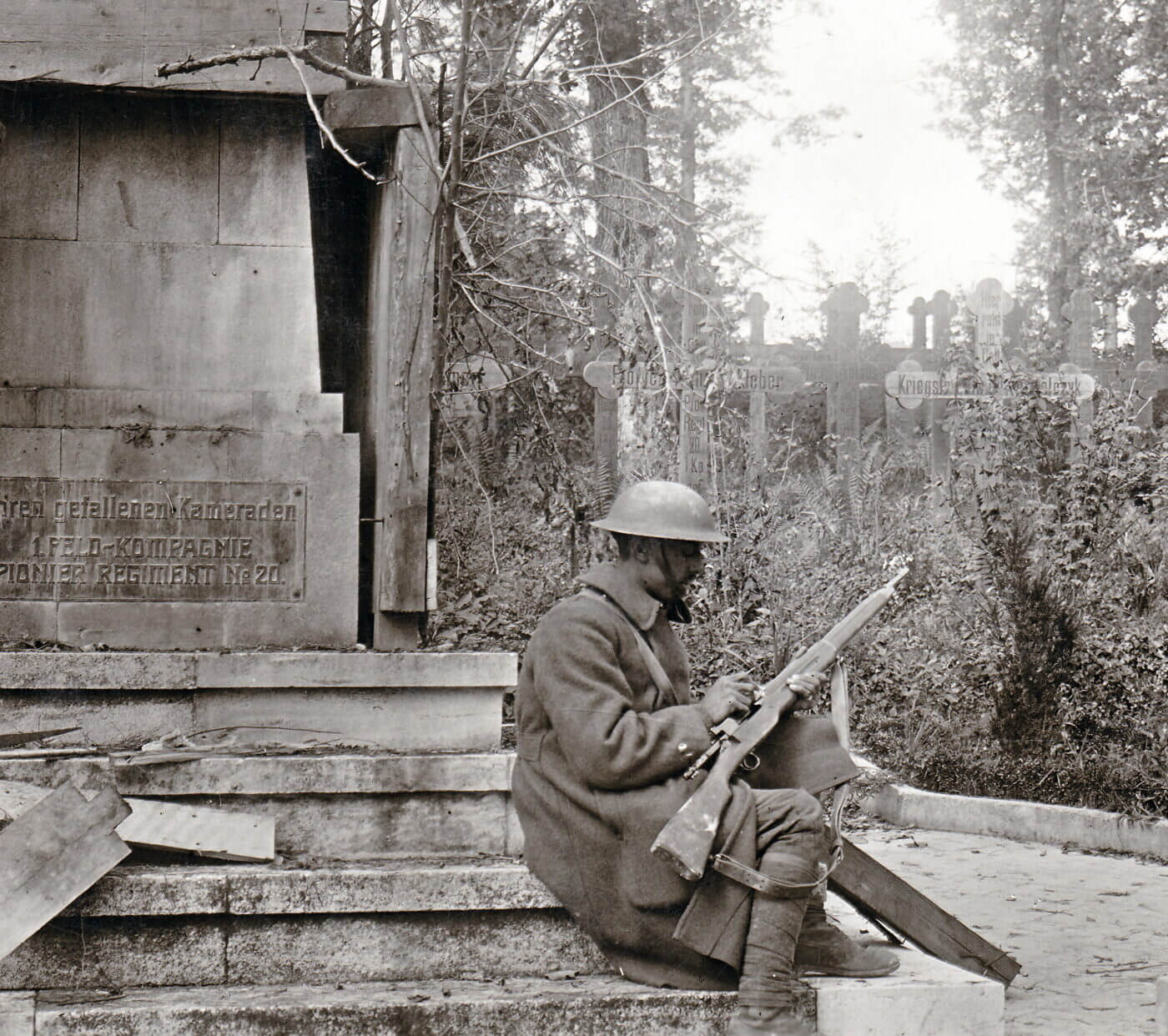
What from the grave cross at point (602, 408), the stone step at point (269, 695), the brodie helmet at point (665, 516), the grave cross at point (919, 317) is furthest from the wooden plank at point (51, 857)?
the grave cross at point (919, 317)

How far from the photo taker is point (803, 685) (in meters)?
4.14

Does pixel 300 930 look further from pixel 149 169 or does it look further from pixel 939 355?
pixel 939 355

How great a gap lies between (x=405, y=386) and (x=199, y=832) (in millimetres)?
2203

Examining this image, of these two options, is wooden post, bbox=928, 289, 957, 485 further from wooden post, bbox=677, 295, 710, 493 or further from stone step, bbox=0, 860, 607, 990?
stone step, bbox=0, 860, 607, 990

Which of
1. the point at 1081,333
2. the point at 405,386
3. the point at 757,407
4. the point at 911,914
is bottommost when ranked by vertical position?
the point at 911,914

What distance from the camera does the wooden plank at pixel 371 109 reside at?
237 inches

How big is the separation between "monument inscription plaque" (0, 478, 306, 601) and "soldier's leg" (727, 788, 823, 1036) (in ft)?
8.46

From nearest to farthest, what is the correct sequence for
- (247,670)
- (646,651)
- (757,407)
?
(646,651) → (247,670) → (757,407)

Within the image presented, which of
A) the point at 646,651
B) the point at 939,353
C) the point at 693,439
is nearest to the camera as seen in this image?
the point at 646,651

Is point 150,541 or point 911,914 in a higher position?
point 150,541

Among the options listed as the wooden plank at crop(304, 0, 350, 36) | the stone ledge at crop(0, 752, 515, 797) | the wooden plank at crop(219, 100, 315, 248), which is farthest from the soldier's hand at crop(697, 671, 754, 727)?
the wooden plank at crop(304, 0, 350, 36)

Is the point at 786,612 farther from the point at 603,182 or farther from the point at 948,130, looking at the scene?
the point at 948,130

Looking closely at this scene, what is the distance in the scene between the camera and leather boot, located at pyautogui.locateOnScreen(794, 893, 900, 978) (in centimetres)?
416

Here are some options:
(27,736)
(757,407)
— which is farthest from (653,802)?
(757,407)
